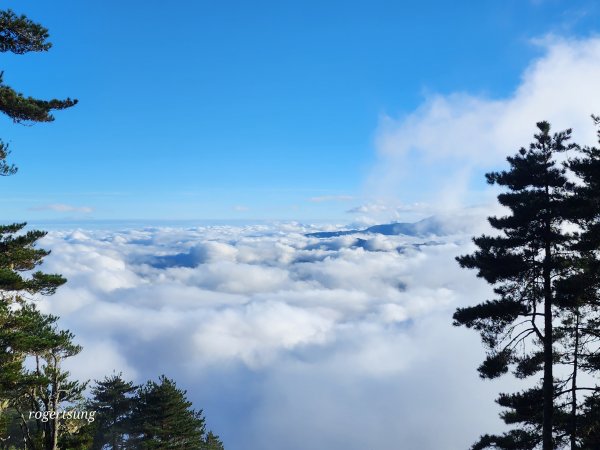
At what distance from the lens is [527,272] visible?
14812mm

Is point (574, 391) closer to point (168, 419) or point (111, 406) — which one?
point (168, 419)

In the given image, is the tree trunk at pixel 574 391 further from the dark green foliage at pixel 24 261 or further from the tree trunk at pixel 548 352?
the dark green foliage at pixel 24 261

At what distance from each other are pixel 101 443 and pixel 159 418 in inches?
375

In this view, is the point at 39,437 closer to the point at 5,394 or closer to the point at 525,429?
the point at 5,394

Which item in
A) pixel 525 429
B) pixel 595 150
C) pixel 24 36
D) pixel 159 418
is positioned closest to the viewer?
pixel 24 36

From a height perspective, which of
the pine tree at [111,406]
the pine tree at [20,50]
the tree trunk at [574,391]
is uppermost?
the pine tree at [20,50]

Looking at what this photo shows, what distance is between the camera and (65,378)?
17.9m

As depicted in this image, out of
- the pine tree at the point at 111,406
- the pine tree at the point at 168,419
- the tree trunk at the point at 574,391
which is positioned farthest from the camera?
the pine tree at the point at 111,406

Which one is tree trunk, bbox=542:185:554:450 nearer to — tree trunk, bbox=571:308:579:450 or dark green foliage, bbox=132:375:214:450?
tree trunk, bbox=571:308:579:450

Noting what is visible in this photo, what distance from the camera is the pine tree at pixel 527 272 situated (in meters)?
14.2

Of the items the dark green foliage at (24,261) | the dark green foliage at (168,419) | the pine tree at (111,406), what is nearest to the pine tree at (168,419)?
the dark green foliage at (168,419)

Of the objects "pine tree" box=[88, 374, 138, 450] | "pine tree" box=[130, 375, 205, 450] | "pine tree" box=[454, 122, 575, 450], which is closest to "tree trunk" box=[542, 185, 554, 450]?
"pine tree" box=[454, 122, 575, 450]

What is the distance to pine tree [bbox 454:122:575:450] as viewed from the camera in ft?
46.6

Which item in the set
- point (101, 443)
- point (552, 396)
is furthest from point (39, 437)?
point (552, 396)
